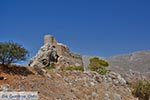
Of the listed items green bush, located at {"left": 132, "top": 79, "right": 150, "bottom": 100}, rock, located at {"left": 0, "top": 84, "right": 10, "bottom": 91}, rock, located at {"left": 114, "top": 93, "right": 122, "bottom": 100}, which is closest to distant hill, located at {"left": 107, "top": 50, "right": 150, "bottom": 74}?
rock, located at {"left": 114, "top": 93, "right": 122, "bottom": 100}

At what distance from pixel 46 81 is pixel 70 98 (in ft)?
11.4

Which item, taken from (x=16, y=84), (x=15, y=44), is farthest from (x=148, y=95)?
(x=15, y=44)

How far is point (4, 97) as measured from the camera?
66.4ft

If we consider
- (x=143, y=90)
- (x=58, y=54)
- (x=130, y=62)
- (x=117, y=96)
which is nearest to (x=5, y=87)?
(x=143, y=90)

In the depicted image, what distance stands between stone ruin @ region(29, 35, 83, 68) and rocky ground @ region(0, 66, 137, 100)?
410 inches

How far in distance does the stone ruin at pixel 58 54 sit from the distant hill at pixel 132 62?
100 feet

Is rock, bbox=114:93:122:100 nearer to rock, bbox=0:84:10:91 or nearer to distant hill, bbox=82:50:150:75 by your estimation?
rock, bbox=0:84:10:91

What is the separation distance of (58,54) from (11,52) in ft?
67.4

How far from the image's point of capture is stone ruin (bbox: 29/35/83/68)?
50.2 m

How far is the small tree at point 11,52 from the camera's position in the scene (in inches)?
1318

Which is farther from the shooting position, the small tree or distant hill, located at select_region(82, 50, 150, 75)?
distant hill, located at select_region(82, 50, 150, 75)

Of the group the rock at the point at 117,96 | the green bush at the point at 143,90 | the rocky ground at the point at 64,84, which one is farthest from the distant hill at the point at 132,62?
the green bush at the point at 143,90

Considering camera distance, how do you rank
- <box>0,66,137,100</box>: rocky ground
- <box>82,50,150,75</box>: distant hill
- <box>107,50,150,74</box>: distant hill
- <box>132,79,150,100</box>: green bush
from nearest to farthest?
<box>132,79,150,100</box>: green bush → <box>0,66,137,100</box>: rocky ground → <box>107,50,150,74</box>: distant hill → <box>82,50,150,75</box>: distant hill

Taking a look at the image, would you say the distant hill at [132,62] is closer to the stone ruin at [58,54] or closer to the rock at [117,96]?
the stone ruin at [58,54]
